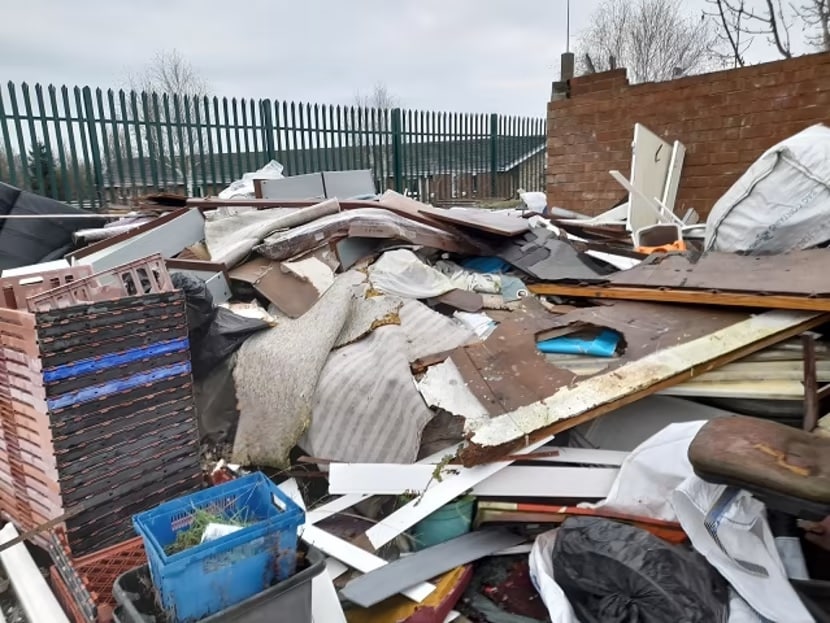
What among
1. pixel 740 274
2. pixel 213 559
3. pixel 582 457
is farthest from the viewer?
pixel 740 274

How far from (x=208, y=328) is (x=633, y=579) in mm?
2281

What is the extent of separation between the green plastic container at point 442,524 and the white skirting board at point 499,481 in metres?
0.08

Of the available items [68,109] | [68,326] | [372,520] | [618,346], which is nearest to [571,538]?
[372,520]

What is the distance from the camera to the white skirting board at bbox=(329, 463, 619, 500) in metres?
2.37

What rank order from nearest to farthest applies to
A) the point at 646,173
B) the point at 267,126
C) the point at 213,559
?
1. the point at 213,559
2. the point at 646,173
3. the point at 267,126

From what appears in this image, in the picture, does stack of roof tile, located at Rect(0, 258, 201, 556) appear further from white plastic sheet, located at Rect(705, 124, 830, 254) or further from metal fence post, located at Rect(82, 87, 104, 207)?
metal fence post, located at Rect(82, 87, 104, 207)

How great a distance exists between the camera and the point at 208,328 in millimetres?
3006

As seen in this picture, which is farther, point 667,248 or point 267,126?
point 267,126

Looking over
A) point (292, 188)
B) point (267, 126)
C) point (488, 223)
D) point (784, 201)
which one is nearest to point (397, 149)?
point (267, 126)

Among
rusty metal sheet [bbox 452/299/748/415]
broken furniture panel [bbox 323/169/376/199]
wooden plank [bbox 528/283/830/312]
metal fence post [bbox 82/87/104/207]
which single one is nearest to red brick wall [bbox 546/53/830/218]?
broken furniture panel [bbox 323/169/376/199]

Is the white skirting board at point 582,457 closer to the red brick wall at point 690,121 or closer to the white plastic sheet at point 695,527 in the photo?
the white plastic sheet at point 695,527

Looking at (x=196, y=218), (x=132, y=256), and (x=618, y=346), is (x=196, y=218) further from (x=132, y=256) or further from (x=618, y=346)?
(x=618, y=346)

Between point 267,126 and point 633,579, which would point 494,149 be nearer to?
point 267,126

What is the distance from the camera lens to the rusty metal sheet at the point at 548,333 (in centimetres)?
264
